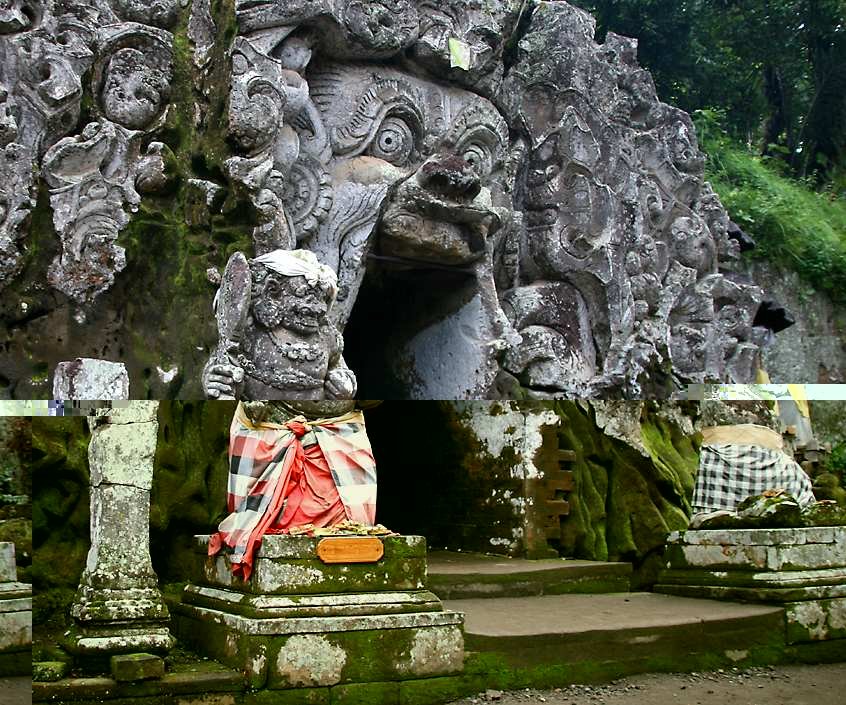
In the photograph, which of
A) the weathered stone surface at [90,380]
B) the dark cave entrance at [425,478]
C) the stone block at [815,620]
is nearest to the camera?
the stone block at [815,620]

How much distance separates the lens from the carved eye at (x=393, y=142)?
8.40m

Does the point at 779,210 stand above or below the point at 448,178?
above

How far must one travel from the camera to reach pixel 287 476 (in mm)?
4141

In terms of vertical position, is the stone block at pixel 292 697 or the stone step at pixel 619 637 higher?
the stone step at pixel 619 637

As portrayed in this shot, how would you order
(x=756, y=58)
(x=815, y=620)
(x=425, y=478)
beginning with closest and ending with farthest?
1. (x=815, y=620)
2. (x=425, y=478)
3. (x=756, y=58)

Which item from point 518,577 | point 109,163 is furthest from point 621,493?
point 109,163

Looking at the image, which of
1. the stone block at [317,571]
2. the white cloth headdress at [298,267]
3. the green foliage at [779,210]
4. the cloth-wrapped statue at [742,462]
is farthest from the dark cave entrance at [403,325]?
the green foliage at [779,210]

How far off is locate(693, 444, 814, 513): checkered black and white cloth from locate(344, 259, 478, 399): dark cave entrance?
3.85 m

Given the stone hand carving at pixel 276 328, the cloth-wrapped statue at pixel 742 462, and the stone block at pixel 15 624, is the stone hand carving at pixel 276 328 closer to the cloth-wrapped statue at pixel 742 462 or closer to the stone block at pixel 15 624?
the cloth-wrapped statue at pixel 742 462

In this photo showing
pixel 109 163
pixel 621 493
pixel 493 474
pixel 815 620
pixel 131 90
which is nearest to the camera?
pixel 815 620

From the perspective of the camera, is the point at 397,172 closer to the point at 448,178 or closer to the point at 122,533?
the point at 448,178

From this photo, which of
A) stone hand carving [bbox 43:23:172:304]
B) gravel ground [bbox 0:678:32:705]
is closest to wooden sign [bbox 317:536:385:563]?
gravel ground [bbox 0:678:32:705]

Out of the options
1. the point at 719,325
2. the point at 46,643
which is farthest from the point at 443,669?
the point at 719,325

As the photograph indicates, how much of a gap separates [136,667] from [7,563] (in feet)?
2.92
